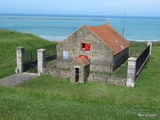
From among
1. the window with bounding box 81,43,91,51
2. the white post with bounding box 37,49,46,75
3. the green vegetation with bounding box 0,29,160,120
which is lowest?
the green vegetation with bounding box 0,29,160,120

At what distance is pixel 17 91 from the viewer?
16.5m

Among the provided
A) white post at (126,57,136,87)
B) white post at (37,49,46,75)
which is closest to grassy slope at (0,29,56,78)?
white post at (37,49,46,75)

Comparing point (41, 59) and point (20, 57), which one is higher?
point (20, 57)

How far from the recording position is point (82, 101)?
14406mm

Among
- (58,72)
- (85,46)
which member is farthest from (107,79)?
(85,46)

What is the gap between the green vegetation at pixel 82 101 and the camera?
1053 cm

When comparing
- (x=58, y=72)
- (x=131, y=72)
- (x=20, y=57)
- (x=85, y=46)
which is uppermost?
(x=85, y=46)

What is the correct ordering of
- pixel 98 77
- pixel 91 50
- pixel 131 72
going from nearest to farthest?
pixel 131 72, pixel 98 77, pixel 91 50

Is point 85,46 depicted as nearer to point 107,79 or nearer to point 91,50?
point 91,50

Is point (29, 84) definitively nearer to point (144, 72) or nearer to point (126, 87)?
point (126, 87)

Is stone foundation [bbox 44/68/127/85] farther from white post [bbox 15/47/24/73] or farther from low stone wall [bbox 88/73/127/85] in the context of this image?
white post [bbox 15/47/24/73]

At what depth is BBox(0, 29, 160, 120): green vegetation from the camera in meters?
10.5

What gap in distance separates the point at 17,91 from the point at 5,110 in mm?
5786

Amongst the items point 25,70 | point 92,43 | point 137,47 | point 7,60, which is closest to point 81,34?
point 92,43
